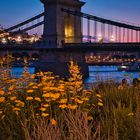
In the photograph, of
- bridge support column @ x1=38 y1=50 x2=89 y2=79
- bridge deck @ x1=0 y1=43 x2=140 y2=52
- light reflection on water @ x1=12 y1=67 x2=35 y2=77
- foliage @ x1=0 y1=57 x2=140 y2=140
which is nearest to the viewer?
foliage @ x1=0 y1=57 x2=140 y2=140

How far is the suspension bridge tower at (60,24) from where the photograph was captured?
7506 centimetres

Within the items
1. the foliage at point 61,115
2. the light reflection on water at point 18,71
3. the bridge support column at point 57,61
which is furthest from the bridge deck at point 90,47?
the foliage at point 61,115

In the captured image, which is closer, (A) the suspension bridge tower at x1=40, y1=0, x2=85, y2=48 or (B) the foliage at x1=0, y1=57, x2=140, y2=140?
(B) the foliage at x1=0, y1=57, x2=140, y2=140

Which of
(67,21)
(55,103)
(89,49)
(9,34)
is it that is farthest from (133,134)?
(9,34)

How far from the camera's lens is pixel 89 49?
220 ft

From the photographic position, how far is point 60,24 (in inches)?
3068

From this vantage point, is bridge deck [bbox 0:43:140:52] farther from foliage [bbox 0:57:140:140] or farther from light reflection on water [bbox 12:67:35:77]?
foliage [bbox 0:57:140:140]

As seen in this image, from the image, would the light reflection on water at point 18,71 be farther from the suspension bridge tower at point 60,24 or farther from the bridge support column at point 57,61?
the suspension bridge tower at point 60,24

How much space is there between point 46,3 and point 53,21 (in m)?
3.86

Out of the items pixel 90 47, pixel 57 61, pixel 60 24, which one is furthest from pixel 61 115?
pixel 60 24

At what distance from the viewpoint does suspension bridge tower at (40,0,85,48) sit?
2955 inches

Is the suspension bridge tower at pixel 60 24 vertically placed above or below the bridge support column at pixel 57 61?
above

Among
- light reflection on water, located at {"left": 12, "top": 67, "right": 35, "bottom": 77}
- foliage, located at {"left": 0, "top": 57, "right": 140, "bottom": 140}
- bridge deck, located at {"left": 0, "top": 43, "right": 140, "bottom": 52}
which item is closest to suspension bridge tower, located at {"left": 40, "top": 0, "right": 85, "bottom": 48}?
bridge deck, located at {"left": 0, "top": 43, "right": 140, "bottom": 52}

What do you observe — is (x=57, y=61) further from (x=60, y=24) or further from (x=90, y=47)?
(x=60, y=24)
